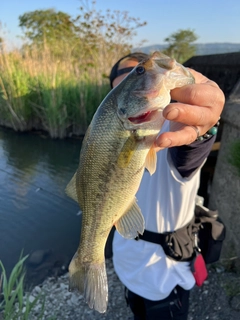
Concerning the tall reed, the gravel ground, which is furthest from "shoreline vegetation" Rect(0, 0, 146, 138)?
the gravel ground

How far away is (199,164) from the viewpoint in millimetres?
1732

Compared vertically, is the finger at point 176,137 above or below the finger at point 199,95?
below

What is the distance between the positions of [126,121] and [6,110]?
8997mm

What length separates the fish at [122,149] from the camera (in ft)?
3.87

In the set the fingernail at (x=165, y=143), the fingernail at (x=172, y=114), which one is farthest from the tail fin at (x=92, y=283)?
the fingernail at (x=172, y=114)

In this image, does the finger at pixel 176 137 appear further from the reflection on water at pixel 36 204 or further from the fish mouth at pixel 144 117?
the reflection on water at pixel 36 204

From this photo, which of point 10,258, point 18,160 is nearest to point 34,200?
point 10,258

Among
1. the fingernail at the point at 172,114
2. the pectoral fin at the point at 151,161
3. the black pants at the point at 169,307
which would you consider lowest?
the black pants at the point at 169,307

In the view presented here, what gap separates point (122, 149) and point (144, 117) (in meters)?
0.15

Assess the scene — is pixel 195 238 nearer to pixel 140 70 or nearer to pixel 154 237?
pixel 154 237

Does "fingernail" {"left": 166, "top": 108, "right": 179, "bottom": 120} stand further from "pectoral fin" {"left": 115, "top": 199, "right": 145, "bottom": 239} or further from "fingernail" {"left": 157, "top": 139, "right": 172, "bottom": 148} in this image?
"pectoral fin" {"left": 115, "top": 199, "right": 145, "bottom": 239}

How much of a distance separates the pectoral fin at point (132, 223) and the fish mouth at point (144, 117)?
1.34ft

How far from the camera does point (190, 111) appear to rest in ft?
3.97

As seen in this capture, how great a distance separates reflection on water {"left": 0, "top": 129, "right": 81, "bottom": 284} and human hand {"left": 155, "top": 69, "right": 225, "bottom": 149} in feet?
11.7
